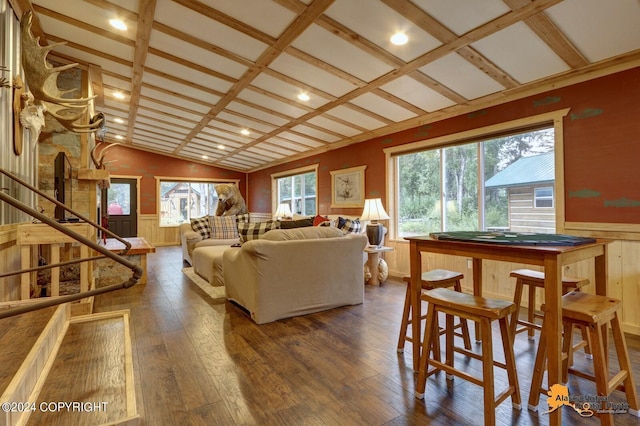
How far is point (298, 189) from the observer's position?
7.81 meters

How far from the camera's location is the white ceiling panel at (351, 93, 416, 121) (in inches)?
157

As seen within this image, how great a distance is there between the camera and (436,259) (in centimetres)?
425

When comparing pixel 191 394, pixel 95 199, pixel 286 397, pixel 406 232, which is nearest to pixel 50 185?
pixel 95 199

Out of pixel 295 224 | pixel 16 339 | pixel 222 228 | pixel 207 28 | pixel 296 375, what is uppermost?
pixel 207 28

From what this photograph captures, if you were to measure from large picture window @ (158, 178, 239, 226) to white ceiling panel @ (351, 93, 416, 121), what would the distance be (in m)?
6.68

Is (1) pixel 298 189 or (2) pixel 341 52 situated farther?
(1) pixel 298 189

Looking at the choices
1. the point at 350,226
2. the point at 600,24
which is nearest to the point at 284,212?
the point at 350,226

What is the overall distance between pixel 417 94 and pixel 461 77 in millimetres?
573

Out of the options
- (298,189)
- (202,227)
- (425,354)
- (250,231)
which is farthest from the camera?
(298,189)

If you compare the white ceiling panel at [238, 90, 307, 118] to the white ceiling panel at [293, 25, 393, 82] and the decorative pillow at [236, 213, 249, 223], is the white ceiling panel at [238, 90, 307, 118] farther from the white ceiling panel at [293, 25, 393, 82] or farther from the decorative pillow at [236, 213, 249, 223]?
the decorative pillow at [236, 213, 249, 223]

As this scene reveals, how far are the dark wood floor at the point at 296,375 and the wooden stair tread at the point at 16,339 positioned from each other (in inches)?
23.4

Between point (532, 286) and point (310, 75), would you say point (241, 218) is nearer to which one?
point (310, 75)

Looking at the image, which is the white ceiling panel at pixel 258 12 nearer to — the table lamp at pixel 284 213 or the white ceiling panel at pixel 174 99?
the white ceiling panel at pixel 174 99

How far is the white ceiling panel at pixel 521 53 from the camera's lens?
8.23 feet
